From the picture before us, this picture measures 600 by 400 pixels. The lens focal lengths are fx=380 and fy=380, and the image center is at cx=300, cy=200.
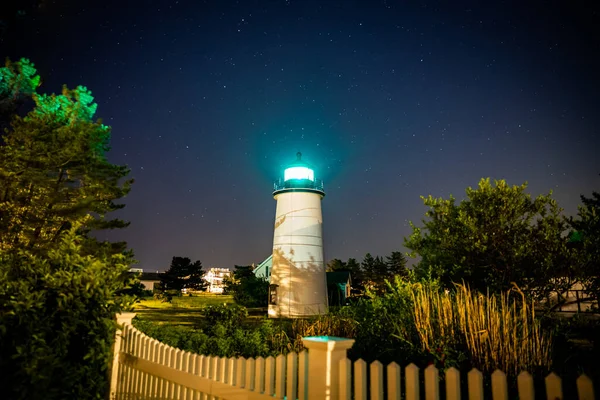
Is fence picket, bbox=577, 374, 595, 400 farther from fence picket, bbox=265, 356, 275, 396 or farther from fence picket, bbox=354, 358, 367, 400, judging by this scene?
fence picket, bbox=265, 356, 275, 396

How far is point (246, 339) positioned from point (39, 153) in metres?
13.1

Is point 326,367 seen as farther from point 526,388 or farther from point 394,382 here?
point 526,388

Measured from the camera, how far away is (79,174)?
1820cm

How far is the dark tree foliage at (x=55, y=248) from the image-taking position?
3680 mm

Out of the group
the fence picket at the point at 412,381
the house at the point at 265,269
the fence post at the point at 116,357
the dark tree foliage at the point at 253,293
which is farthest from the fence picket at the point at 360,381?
the house at the point at 265,269

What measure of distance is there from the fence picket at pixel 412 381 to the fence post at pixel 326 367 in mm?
490

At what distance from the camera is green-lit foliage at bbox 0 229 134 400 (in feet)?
11.6

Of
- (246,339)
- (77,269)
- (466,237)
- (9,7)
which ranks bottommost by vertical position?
(246,339)

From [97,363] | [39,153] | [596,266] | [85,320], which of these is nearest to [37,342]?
[85,320]

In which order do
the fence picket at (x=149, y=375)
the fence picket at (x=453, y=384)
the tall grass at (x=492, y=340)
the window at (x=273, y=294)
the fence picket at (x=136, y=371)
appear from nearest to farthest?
the fence picket at (x=453, y=384) → the fence picket at (x=149, y=375) → the fence picket at (x=136, y=371) → the tall grass at (x=492, y=340) → the window at (x=273, y=294)

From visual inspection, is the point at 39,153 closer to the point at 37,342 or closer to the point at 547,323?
the point at 37,342

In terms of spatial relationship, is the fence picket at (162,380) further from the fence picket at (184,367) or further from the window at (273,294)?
the window at (273,294)

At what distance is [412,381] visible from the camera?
2621mm

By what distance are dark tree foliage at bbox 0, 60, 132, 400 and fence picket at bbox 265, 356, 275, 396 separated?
6.24 ft
